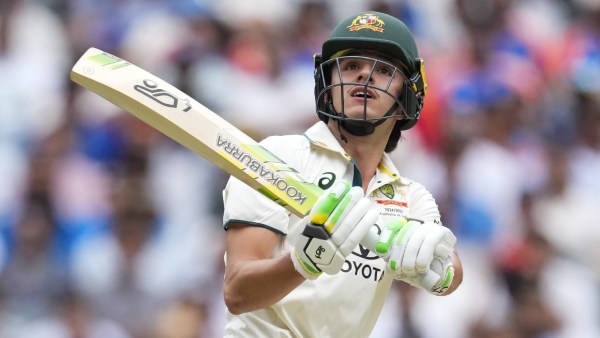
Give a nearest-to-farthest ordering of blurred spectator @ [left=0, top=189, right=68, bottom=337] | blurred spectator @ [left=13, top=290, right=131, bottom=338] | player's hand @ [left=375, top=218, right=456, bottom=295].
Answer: player's hand @ [left=375, top=218, right=456, bottom=295], blurred spectator @ [left=13, top=290, right=131, bottom=338], blurred spectator @ [left=0, top=189, right=68, bottom=337]

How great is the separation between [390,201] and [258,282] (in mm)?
753

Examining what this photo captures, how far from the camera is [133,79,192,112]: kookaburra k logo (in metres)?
3.83

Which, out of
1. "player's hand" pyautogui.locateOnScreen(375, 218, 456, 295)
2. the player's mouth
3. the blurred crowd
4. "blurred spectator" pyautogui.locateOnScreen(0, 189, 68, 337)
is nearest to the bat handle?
"player's hand" pyautogui.locateOnScreen(375, 218, 456, 295)

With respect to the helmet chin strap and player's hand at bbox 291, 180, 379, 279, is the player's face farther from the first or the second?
player's hand at bbox 291, 180, 379, 279

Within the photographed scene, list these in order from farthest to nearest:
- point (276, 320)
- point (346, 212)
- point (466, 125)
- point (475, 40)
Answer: point (475, 40)
point (466, 125)
point (276, 320)
point (346, 212)

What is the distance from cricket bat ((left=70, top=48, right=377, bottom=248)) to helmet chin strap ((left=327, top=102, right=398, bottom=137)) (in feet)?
1.19

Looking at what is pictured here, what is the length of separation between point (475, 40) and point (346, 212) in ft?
18.4

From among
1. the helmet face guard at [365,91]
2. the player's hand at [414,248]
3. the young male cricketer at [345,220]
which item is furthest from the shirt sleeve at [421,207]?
the player's hand at [414,248]

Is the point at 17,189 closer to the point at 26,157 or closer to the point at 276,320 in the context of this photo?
the point at 26,157

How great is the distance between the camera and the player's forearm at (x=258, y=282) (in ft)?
11.7

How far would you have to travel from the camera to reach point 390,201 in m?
4.21

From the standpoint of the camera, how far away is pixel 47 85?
8086 mm

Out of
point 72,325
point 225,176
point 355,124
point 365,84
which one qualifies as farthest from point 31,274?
point 365,84

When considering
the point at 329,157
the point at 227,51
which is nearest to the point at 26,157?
the point at 227,51
